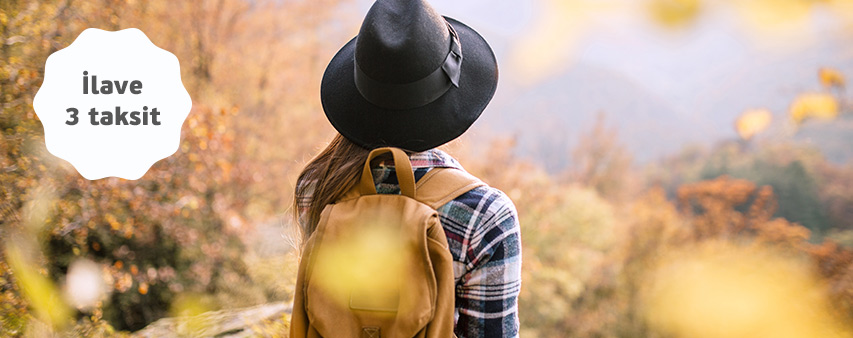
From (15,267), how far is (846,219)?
16821mm

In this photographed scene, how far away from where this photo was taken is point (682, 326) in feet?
22.8

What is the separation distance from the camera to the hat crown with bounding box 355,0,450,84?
0.99 m

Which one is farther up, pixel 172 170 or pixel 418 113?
pixel 418 113

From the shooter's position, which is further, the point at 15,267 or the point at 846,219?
the point at 846,219

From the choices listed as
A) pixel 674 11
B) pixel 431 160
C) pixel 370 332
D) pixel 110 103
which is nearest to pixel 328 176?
pixel 431 160

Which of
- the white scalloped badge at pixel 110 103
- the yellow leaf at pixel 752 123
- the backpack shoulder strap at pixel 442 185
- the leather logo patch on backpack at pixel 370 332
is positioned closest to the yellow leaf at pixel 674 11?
the backpack shoulder strap at pixel 442 185

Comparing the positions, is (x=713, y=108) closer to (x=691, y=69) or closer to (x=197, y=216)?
(x=691, y=69)

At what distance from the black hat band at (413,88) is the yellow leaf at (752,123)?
23.3m

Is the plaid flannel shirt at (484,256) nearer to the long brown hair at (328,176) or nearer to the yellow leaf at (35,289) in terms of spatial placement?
the long brown hair at (328,176)

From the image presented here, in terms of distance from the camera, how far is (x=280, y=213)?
3684 millimetres

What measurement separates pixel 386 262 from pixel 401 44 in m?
0.43

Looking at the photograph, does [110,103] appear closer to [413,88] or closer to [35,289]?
[35,289]

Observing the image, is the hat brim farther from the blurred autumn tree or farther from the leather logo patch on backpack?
the blurred autumn tree

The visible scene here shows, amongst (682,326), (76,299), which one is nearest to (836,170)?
(682,326)
